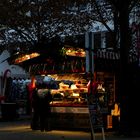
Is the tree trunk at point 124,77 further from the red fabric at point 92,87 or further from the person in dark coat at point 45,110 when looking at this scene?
the person in dark coat at point 45,110

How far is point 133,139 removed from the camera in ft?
61.5

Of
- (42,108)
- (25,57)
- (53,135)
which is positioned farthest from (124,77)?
(25,57)

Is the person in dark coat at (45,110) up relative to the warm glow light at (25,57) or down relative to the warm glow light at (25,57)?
down

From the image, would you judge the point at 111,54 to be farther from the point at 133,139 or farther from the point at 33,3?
the point at 33,3

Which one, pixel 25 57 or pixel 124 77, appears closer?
pixel 124 77

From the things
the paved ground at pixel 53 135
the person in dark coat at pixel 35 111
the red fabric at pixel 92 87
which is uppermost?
the red fabric at pixel 92 87

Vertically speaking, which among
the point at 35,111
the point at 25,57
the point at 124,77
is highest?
the point at 25,57

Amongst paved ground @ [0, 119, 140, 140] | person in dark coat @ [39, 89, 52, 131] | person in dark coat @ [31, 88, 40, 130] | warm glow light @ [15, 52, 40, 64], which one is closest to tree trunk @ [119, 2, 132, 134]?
paved ground @ [0, 119, 140, 140]

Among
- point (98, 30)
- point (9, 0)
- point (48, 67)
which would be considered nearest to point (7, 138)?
point (48, 67)

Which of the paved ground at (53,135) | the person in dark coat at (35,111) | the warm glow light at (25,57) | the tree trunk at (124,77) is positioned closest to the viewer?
the paved ground at (53,135)

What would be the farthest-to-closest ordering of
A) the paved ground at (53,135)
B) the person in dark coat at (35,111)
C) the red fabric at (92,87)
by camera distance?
the person in dark coat at (35,111) < the paved ground at (53,135) < the red fabric at (92,87)

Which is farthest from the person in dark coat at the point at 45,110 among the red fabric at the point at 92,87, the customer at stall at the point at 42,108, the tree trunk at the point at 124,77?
the tree trunk at the point at 124,77

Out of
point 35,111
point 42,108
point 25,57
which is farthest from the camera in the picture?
point 25,57

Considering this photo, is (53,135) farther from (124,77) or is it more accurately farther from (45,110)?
(124,77)
